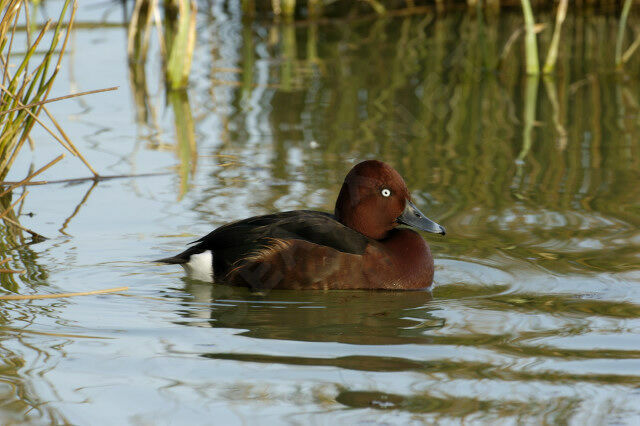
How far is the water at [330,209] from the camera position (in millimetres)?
3822

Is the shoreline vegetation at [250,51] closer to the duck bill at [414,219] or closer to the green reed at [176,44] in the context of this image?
the green reed at [176,44]

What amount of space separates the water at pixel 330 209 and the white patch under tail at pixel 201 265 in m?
0.07

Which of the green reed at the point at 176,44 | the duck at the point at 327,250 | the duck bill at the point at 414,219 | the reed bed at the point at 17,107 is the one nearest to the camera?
the duck at the point at 327,250

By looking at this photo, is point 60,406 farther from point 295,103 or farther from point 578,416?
point 295,103

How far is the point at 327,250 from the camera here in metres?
5.13

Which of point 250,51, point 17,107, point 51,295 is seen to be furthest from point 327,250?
point 250,51

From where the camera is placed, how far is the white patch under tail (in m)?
5.23

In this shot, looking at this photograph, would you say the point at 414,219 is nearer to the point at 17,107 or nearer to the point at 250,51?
the point at 17,107

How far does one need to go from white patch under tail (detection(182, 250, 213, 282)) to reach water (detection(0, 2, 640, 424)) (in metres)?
0.07

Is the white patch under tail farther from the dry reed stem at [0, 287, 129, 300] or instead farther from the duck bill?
the duck bill

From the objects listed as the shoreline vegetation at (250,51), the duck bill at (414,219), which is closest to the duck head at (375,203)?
the duck bill at (414,219)

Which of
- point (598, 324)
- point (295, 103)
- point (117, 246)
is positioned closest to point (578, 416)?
point (598, 324)

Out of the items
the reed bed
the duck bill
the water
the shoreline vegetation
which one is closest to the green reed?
the shoreline vegetation

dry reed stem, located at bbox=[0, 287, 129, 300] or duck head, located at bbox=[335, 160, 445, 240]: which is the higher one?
duck head, located at bbox=[335, 160, 445, 240]
